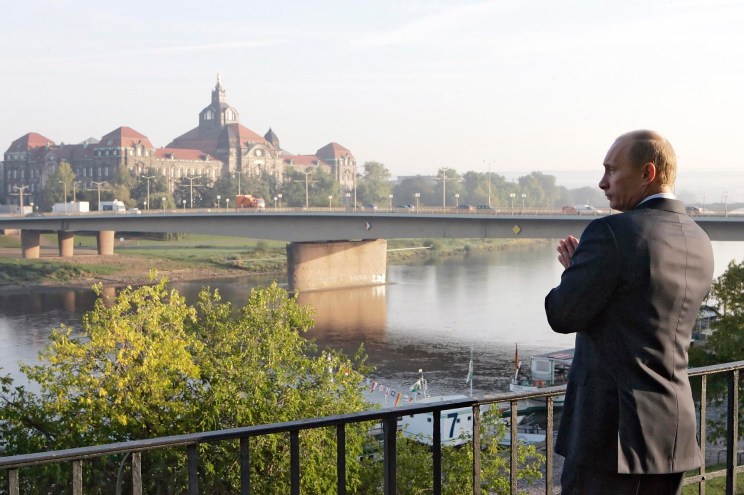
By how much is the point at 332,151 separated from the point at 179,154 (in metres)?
32.4

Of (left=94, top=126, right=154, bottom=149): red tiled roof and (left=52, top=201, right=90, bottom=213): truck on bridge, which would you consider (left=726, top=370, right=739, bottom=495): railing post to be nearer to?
(left=52, top=201, right=90, bottom=213): truck on bridge

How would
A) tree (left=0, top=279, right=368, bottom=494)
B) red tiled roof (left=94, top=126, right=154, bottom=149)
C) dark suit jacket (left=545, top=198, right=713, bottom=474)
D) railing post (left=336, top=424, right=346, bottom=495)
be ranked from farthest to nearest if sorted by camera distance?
red tiled roof (left=94, top=126, right=154, bottom=149), tree (left=0, top=279, right=368, bottom=494), railing post (left=336, top=424, right=346, bottom=495), dark suit jacket (left=545, top=198, right=713, bottom=474)

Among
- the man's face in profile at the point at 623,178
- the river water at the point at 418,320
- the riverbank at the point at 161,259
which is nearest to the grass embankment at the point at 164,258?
the riverbank at the point at 161,259

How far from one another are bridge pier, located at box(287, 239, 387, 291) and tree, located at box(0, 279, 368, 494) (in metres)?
29.7

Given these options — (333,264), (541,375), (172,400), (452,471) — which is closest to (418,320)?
(541,375)

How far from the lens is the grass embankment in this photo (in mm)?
52781

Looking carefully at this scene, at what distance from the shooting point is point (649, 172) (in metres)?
2.45

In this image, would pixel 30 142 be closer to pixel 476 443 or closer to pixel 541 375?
pixel 541 375

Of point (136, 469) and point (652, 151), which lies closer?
point (652, 151)

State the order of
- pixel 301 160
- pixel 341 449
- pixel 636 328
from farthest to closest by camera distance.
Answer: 1. pixel 301 160
2. pixel 341 449
3. pixel 636 328

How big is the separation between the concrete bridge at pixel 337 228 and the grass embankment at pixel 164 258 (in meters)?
2.83

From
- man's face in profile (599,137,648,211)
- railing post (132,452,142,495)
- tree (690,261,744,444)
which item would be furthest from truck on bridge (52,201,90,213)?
man's face in profile (599,137,648,211)

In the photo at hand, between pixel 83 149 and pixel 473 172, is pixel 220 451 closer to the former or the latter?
pixel 83 149

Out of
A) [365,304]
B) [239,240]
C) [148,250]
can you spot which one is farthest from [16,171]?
[365,304]
